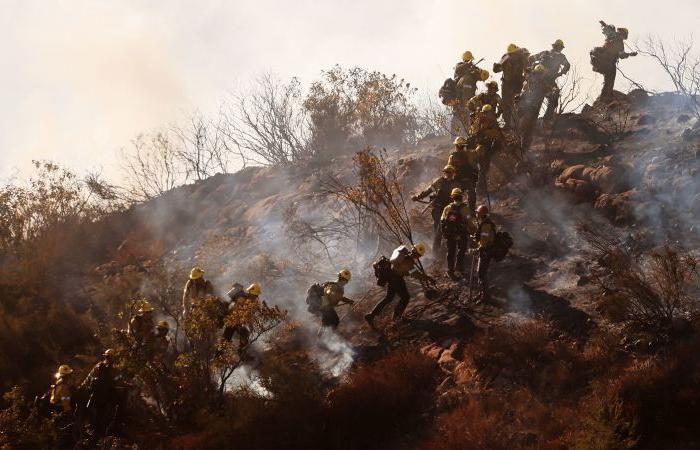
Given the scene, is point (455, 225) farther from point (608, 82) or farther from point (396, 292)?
point (608, 82)

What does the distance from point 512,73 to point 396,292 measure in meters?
6.90

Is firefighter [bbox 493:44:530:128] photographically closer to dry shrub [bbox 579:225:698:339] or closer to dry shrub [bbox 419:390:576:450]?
dry shrub [bbox 579:225:698:339]

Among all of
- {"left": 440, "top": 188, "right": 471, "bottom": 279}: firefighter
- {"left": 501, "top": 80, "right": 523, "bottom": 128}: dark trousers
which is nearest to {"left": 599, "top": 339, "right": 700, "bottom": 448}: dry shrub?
{"left": 440, "top": 188, "right": 471, "bottom": 279}: firefighter

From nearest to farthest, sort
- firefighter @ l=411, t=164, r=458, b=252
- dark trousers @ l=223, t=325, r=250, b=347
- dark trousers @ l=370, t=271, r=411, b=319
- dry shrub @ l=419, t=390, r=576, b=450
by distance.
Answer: dry shrub @ l=419, t=390, r=576, b=450 < dark trousers @ l=223, t=325, r=250, b=347 < dark trousers @ l=370, t=271, r=411, b=319 < firefighter @ l=411, t=164, r=458, b=252

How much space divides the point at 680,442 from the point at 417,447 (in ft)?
11.2

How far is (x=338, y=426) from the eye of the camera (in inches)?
371

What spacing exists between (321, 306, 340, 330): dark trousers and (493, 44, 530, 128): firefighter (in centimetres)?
661

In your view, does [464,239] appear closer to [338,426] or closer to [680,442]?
[338,426]

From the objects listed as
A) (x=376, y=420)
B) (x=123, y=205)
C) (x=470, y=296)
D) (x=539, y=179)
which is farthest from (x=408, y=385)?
(x=123, y=205)

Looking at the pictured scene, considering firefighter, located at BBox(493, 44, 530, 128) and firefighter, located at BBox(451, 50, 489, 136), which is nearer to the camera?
firefighter, located at BBox(493, 44, 530, 128)

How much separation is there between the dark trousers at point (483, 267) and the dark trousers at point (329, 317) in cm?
290

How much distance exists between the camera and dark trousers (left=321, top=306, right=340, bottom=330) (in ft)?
38.0

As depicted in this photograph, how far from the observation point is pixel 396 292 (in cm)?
1116

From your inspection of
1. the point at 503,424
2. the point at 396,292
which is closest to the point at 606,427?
the point at 503,424
